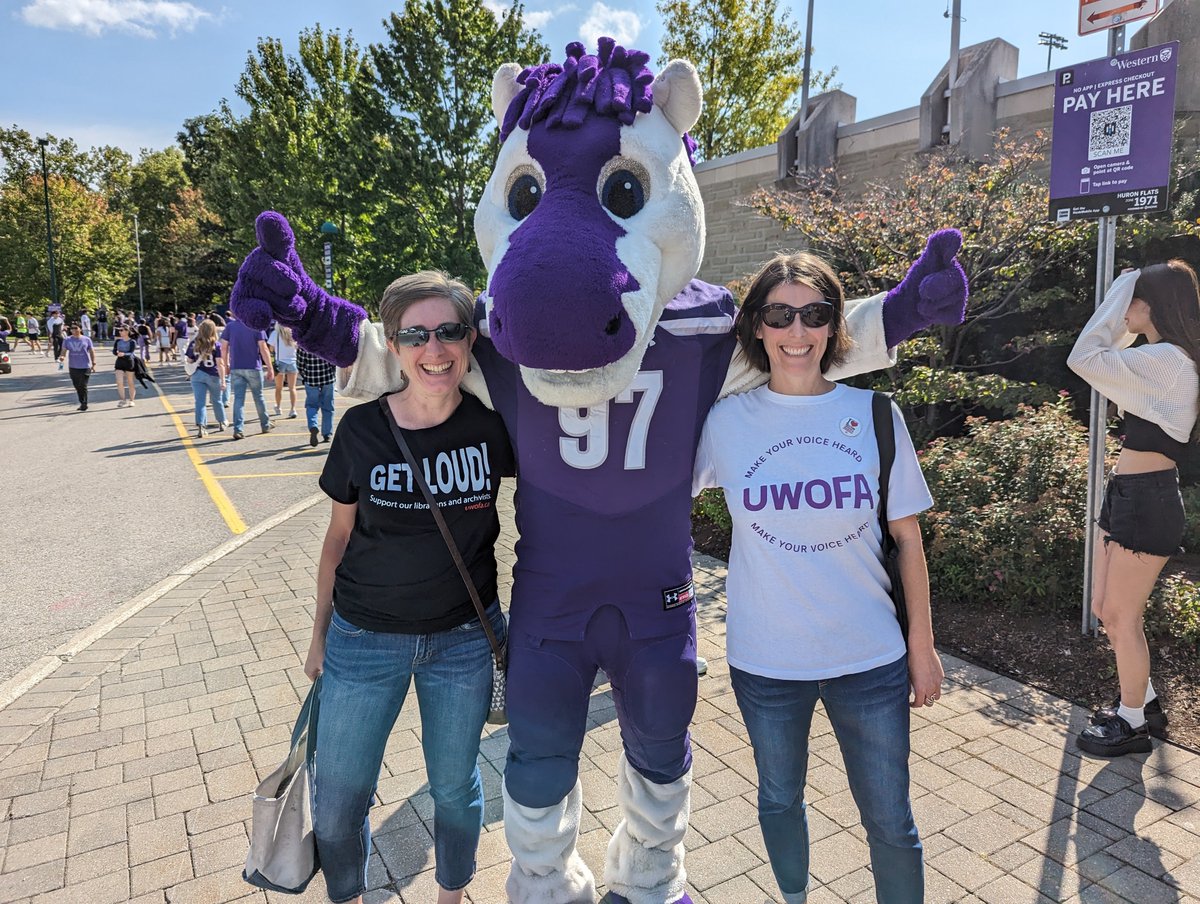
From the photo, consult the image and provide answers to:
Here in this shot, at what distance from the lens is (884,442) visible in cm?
207

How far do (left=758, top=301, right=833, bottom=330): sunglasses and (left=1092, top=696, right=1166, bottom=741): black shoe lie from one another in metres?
2.50

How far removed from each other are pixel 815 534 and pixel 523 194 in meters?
1.17

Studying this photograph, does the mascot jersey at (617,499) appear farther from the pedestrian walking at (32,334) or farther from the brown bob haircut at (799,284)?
the pedestrian walking at (32,334)

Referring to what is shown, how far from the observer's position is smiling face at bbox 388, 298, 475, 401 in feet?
6.99

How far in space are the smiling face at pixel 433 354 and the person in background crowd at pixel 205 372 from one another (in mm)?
10038

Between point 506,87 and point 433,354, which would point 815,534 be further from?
point 506,87

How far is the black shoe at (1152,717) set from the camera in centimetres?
341

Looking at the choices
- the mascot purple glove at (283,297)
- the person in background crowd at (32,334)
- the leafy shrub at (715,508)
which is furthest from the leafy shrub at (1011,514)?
the person in background crowd at (32,334)

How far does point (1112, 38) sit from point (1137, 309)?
176cm

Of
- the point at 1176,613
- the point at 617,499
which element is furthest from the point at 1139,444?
the point at 617,499

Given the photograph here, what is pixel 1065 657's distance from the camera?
13.8ft

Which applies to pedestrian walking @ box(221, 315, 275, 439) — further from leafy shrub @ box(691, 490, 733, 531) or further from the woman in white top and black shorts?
the woman in white top and black shorts

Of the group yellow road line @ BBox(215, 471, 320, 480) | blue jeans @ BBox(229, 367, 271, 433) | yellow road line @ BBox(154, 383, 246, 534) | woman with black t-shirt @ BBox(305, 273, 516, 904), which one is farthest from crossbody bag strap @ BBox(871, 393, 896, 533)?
blue jeans @ BBox(229, 367, 271, 433)

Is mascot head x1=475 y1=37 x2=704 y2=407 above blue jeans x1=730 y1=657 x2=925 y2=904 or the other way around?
above
